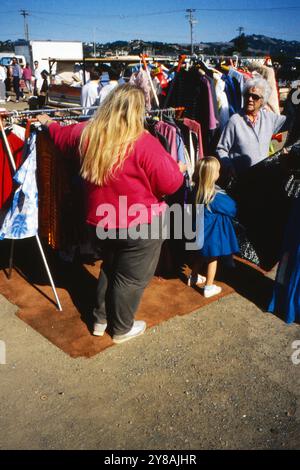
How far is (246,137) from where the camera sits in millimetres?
4234

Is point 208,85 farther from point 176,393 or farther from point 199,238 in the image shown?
point 176,393

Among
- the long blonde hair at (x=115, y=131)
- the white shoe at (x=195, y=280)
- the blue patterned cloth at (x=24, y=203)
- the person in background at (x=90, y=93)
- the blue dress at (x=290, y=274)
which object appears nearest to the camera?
the long blonde hair at (x=115, y=131)

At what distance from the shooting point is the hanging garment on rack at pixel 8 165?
3547 millimetres

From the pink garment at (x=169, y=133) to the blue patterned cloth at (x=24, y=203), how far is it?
130 cm

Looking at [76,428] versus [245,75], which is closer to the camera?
[76,428]

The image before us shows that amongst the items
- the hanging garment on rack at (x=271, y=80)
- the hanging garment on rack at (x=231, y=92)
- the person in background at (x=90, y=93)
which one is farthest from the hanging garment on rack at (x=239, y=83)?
the person in background at (x=90, y=93)

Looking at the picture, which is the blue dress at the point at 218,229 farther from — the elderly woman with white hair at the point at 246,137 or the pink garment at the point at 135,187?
the pink garment at the point at 135,187

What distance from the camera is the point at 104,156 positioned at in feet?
8.77

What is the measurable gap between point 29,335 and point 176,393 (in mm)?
1410

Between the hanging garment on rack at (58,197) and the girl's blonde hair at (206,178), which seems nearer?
the hanging garment on rack at (58,197)

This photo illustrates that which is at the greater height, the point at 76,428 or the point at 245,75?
the point at 245,75

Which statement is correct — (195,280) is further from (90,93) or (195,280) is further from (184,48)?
(184,48)

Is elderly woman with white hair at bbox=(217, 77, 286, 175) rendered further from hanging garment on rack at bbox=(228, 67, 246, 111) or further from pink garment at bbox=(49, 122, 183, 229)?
pink garment at bbox=(49, 122, 183, 229)
